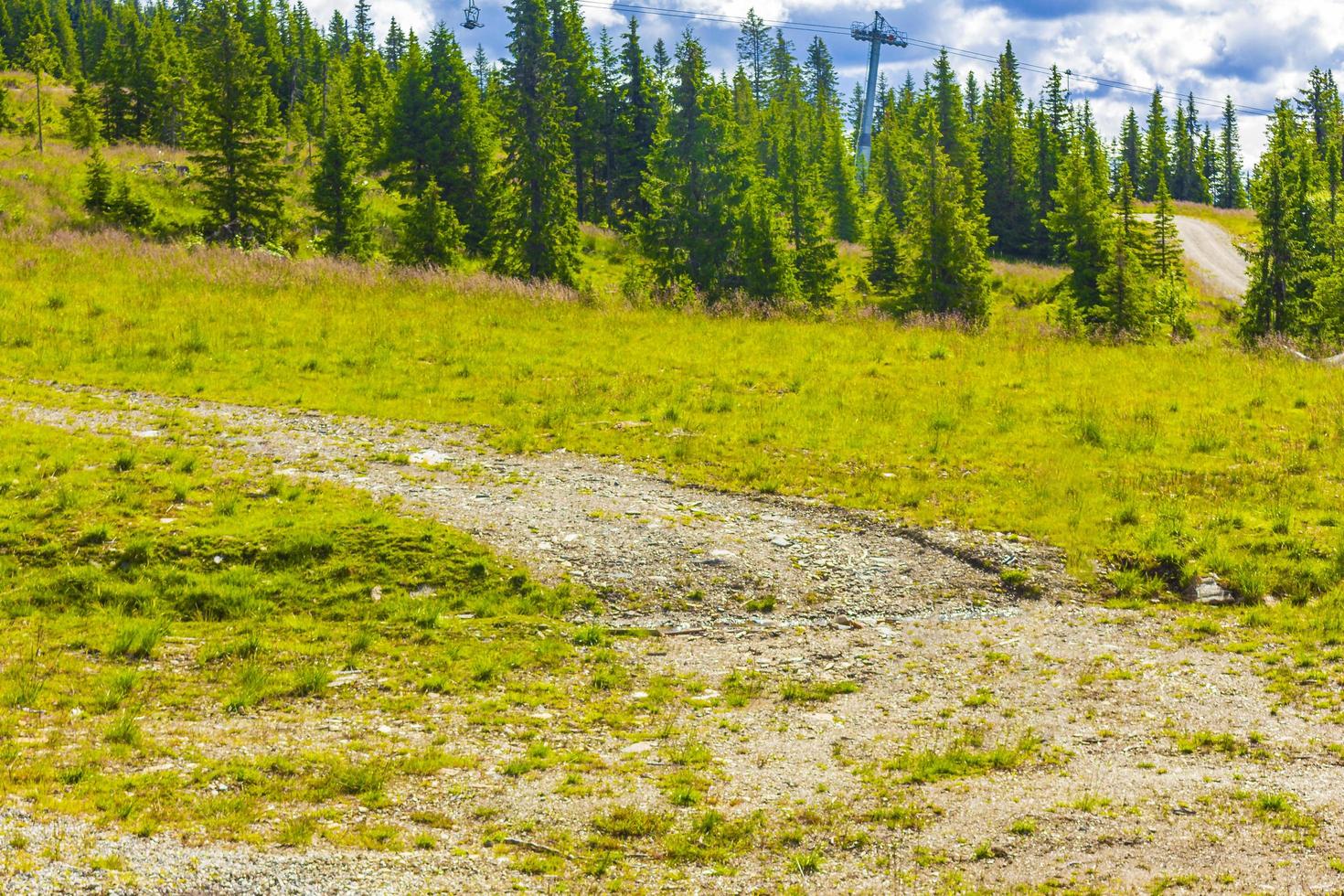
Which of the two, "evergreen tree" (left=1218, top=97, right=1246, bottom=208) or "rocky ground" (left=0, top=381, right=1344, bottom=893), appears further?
"evergreen tree" (left=1218, top=97, right=1246, bottom=208)

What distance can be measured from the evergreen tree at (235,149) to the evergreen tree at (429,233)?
4.77m

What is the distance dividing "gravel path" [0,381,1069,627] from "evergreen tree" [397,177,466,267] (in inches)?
869

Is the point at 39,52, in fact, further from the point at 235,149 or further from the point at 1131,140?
the point at 1131,140

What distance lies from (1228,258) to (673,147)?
62.6 m

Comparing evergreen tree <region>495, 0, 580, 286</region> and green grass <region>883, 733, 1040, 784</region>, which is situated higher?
evergreen tree <region>495, 0, 580, 286</region>

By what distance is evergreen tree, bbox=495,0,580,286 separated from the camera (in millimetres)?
34344

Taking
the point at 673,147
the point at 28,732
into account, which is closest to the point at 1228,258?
the point at 673,147

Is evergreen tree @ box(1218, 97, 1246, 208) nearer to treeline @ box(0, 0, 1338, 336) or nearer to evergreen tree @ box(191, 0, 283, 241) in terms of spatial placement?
treeline @ box(0, 0, 1338, 336)

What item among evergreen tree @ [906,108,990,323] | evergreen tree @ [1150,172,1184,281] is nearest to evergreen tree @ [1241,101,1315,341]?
evergreen tree @ [1150,172,1184,281]

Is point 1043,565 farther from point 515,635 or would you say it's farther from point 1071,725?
point 515,635

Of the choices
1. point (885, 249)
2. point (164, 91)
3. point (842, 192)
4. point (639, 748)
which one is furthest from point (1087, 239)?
point (164, 91)

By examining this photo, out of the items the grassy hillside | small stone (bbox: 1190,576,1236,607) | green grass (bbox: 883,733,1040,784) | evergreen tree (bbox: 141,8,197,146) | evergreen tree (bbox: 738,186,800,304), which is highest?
evergreen tree (bbox: 141,8,197,146)

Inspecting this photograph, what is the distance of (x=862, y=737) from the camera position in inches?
298

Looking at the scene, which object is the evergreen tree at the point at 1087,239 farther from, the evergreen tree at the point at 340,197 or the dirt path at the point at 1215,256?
the evergreen tree at the point at 340,197
